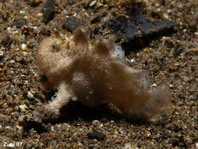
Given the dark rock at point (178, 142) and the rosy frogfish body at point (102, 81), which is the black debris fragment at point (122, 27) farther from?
the dark rock at point (178, 142)

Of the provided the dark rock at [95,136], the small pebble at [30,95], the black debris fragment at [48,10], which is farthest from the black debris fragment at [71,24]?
the dark rock at [95,136]

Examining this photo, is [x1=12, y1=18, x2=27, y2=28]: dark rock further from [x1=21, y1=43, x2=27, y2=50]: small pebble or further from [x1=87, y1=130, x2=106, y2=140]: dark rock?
[x1=87, y1=130, x2=106, y2=140]: dark rock

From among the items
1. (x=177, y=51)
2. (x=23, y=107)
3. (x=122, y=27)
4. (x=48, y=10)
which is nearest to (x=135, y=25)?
(x=122, y=27)

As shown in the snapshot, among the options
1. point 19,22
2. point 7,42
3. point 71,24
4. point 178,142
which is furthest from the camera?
point 71,24

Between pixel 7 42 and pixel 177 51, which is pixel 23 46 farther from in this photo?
pixel 177 51

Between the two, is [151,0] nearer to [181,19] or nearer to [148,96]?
[181,19]

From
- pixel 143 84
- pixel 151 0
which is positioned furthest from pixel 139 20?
pixel 143 84
